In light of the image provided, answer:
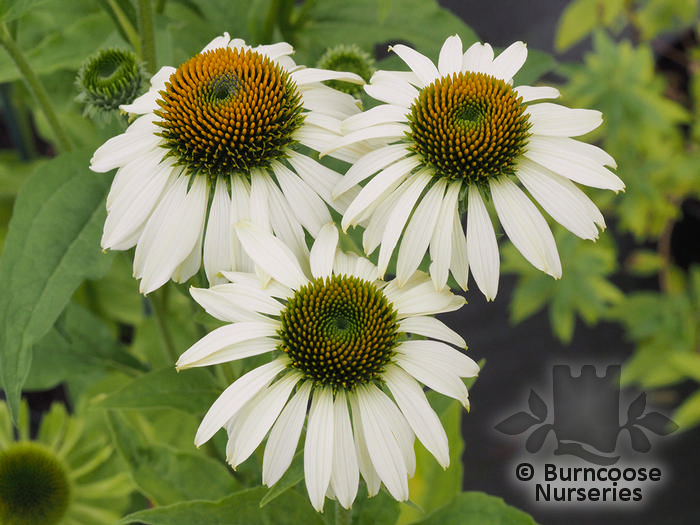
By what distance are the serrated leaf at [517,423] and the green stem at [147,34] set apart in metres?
0.39

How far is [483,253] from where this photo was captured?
1.48ft

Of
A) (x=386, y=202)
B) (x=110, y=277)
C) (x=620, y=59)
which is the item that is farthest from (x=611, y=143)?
(x=386, y=202)

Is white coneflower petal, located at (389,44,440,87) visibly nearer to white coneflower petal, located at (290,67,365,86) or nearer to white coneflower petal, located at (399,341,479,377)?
white coneflower petal, located at (290,67,365,86)

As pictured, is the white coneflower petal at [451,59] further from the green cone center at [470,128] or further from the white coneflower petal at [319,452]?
the white coneflower petal at [319,452]

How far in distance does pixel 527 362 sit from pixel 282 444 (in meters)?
1.32

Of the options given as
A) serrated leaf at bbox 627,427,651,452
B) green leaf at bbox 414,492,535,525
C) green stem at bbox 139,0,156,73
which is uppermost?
green stem at bbox 139,0,156,73

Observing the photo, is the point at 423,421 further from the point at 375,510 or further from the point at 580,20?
the point at 580,20

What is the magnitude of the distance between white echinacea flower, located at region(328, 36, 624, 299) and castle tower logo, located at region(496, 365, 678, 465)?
0.54 ft

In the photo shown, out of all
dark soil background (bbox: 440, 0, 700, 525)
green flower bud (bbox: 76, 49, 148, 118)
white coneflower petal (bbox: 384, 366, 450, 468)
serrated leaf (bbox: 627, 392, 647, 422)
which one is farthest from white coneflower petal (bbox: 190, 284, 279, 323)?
dark soil background (bbox: 440, 0, 700, 525)

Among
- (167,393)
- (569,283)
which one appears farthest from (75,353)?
(569,283)

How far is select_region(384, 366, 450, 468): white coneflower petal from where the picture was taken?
43 cm

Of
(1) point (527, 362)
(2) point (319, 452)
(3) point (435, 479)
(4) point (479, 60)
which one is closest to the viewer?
(2) point (319, 452)

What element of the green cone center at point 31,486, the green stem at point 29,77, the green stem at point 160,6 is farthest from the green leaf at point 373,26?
the green cone center at point 31,486

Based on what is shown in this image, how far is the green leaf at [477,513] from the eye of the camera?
54 cm
